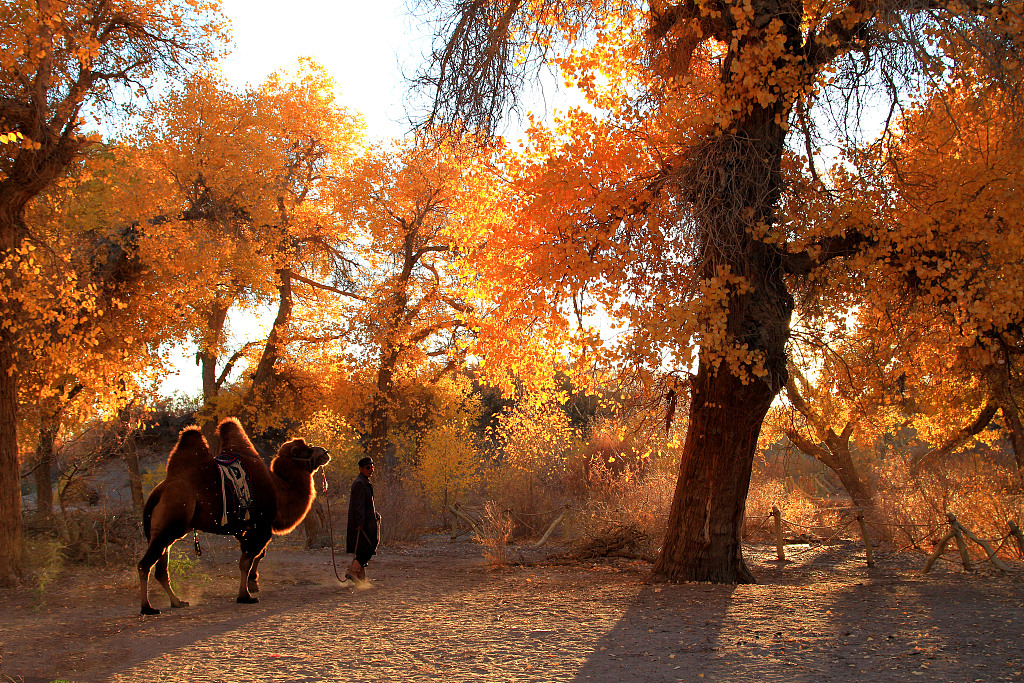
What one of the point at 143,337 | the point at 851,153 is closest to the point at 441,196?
the point at 143,337

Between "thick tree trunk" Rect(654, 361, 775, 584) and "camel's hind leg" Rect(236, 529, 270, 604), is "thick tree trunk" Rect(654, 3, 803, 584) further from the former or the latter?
"camel's hind leg" Rect(236, 529, 270, 604)

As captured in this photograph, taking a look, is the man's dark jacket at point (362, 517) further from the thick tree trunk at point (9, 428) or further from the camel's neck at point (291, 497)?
the thick tree trunk at point (9, 428)

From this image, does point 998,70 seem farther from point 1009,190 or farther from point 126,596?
point 126,596

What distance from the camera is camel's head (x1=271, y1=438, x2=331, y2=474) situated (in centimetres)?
909

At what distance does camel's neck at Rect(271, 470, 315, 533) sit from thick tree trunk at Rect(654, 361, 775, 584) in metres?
4.68

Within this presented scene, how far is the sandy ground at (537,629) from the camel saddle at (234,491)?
98 centimetres

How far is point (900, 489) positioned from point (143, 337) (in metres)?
15.3

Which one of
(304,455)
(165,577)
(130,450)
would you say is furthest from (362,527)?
(130,450)

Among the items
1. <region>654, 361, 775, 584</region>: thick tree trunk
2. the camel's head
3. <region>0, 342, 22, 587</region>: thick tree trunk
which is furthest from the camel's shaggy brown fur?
<region>654, 361, 775, 584</region>: thick tree trunk

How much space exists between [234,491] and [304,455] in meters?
1.22

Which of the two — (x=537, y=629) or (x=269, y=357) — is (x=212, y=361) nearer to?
(x=269, y=357)

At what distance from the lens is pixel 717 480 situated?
9.22 metres

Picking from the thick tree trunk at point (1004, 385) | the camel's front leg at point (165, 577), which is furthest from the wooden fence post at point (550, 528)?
the thick tree trunk at point (1004, 385)

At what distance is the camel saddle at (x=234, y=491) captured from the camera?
26.5ft
